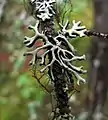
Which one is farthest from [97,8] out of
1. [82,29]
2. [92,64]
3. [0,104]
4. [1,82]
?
[82,29]

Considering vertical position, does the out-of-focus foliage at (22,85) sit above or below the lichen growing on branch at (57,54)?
above

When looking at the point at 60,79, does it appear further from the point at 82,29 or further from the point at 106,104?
the point at 106,104

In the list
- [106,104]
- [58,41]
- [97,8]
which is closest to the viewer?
[58,41]

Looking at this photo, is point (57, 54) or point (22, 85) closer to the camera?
point (57, 54)

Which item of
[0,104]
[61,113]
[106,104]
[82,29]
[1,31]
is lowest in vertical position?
[61,113]

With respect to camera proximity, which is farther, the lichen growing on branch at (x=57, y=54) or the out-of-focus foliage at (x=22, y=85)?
the out-of-focus foliage at (x=22, y=85)

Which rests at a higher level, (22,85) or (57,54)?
(22,85)

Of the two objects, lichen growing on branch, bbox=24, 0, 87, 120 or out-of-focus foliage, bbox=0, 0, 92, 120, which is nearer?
lichen growing on branch, bbox=24, 0, 87, 120

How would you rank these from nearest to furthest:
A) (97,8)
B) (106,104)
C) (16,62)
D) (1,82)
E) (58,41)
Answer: (58,41)
(97,8)
(106,104)
(16,62)
(1,82)

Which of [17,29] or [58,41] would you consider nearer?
[58,41]

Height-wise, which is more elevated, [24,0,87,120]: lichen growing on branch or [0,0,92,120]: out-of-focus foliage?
[0,0,92,120]: out-of-focus foliage

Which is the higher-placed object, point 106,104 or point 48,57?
point 106,104
